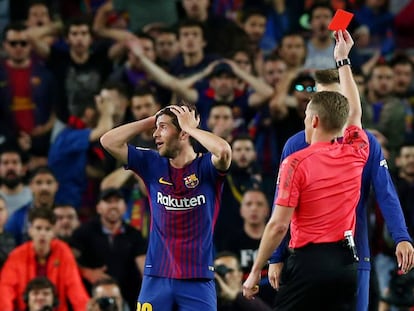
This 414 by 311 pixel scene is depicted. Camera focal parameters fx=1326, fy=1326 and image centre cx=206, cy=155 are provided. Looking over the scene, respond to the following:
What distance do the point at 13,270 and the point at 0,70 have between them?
11.4ft

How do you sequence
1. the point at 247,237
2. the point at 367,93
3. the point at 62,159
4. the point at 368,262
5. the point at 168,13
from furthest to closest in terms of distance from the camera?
1. the point at 168,13
2. the point at 367,93
3. the point at 62,159
4. the point at 247,237
5. the point at 368,262

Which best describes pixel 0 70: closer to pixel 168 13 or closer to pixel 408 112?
pixel 168 13

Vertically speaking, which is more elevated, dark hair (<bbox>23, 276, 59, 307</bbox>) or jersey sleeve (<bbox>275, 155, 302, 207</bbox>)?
jersey sleeve (<bbox>275, 155, 302, 207</bbox>)

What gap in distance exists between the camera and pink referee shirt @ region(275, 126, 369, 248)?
318 inches

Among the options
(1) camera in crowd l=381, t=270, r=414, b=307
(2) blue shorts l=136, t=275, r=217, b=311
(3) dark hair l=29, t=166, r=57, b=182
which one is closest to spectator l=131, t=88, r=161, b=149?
(3) dark hair l=29, t=166, r=57, b=182

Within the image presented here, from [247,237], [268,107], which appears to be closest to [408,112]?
[268,107]

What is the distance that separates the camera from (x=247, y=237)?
12898 millimetres

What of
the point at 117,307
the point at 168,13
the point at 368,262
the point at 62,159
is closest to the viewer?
the point at 368,262

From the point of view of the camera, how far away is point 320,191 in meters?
8.14

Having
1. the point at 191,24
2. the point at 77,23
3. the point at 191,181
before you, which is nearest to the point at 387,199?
the point at 191,181

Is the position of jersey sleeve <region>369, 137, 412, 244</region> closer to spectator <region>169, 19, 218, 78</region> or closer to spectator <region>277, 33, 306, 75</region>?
spectator <region>277, 33, 306, 75</region>

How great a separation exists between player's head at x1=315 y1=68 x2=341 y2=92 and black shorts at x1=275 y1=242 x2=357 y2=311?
1366 mm

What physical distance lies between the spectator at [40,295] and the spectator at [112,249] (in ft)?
2.96

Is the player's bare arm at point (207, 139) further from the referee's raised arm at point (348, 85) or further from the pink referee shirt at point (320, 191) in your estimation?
the pink referee shirt at point (320, 191)
